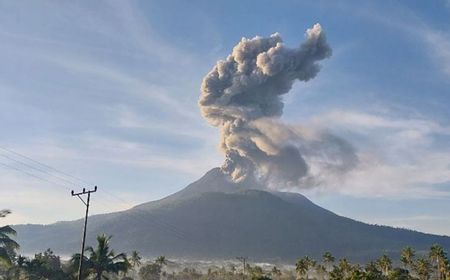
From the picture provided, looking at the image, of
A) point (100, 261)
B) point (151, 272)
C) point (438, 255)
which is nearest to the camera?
point (100, 261)

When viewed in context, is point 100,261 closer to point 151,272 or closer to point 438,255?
point 438,255

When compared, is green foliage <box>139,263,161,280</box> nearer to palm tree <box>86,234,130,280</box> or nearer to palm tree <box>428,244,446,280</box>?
palm tree <box>428,244,446,280</box>

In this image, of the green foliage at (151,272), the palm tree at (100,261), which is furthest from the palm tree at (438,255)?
the green foliage at (151,272)

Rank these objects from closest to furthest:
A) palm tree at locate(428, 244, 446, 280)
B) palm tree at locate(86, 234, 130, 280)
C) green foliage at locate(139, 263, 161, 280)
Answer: palm tree at locate(86, 234, 130, 280)
palm tree at locate(428, 244, 446, 280)
green foliage at locate(139, 263, 161, 280)

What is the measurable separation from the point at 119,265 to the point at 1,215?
15.1 m

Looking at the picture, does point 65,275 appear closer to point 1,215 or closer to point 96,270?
point 96,270

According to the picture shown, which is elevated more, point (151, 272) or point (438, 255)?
point (438, 255)

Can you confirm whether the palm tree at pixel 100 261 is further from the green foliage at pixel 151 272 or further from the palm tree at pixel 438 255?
the green foliage at pixel 151 272

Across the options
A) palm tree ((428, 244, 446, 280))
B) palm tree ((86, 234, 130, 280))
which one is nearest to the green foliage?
palm tree ((428, 244, 446, 280))

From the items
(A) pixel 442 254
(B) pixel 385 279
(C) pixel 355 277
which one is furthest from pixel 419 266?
(C) pixel 355 277

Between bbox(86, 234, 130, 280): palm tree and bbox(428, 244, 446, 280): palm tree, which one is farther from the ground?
bbox(428, 244, 446, 280): palm tree

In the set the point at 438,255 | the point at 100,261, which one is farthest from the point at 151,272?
the point at 100,261

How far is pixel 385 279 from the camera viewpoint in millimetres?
101688

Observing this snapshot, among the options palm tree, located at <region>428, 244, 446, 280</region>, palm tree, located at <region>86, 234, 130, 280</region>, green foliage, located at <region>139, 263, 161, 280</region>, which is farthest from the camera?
green foliage, located at <region>139, 263, 161, 280</region>
